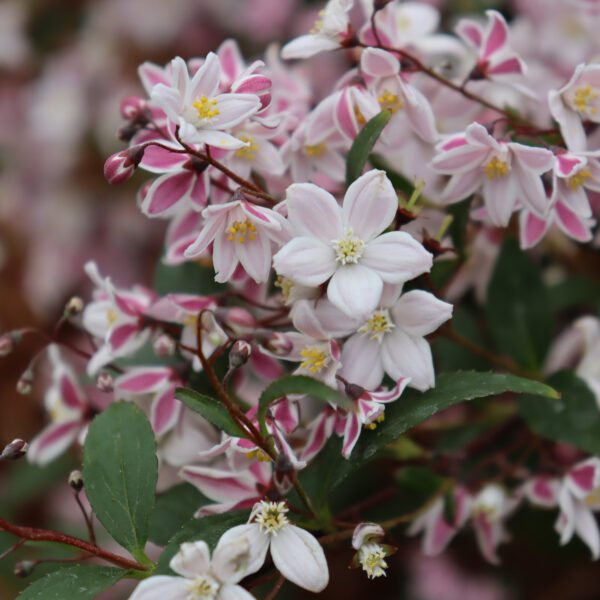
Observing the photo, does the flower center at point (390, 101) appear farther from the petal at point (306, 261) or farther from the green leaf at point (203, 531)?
the green leaf at point (203, 531)

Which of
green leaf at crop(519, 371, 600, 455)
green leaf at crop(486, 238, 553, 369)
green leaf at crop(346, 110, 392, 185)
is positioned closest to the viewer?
green leaf at crop(346, 110, 392, 185)

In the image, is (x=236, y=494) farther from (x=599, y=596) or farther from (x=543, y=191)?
(x=599, y=596)

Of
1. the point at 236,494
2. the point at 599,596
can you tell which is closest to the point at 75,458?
the point at 236,494

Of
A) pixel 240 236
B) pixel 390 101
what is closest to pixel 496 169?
pixel 390 101

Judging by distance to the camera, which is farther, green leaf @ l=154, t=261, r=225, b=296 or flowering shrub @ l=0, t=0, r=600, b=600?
green leaf @ l=154, t=261, r=225, b=296

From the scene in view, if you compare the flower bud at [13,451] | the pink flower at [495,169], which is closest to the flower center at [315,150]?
the pink flower at [495,169]

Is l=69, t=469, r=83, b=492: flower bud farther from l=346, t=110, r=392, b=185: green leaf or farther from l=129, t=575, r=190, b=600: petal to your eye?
l=346, t=110, r=392, b=185: green leaf

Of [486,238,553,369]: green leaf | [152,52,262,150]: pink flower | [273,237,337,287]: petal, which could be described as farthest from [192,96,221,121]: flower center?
[486,238,553,369]: green leaf
